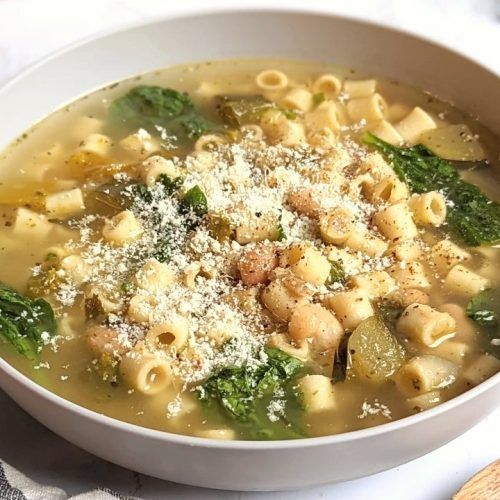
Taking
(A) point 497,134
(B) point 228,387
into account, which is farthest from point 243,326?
(A) point 497,134

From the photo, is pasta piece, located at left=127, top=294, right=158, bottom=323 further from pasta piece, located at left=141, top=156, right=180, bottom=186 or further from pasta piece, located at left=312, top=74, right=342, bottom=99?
pasta piece, located at left=312, top=74, right=342, bottom=99

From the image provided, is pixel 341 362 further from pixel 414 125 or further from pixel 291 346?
pixel 414 125

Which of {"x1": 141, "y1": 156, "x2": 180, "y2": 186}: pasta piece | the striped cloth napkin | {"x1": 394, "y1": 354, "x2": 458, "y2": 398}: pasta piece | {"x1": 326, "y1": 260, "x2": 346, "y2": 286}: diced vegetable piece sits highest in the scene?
{"x1": 141, "y1": 156, "x2": 180, "y2": 186}: pasta piece

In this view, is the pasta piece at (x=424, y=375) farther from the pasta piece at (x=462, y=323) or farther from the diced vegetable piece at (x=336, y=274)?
the diced vegetable piece at (x=336, y=274)

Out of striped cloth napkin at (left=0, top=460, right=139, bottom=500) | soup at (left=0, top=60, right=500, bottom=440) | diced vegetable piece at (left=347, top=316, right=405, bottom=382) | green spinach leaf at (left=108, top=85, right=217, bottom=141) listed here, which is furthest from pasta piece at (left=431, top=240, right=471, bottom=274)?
striped cloth napkin at (left=0, top=460, right=139, bottom=500)

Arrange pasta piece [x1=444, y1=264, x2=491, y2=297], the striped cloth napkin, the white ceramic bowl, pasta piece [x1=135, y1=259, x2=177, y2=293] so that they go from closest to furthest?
the white ceramic bowl < the striped cloth napkin < pasta piece [x1=135, y1=259, x2=177, y2=293] < pasta piece [x1=444, y1=264, x2=491, y2=297]

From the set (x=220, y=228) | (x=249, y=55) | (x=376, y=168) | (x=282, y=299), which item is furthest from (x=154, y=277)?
(x=249, y=55)

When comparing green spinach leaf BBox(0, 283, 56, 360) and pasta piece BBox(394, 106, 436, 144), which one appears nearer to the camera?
green spinach leaf BBox(0, 283, 56, 360)
